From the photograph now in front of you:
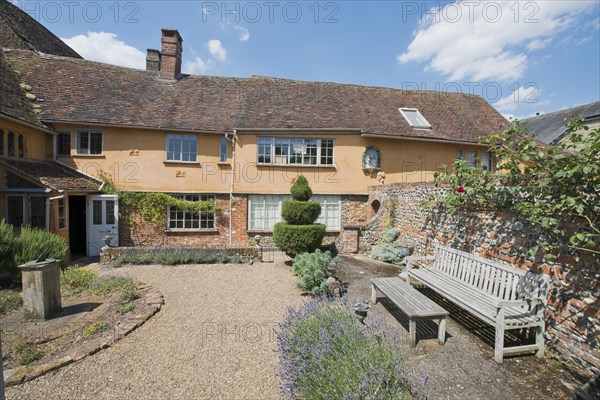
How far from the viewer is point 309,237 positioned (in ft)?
32.7

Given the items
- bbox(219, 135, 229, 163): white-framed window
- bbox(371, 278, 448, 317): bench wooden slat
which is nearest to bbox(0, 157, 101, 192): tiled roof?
bbox(219, 135, 229, 163): white-framed window

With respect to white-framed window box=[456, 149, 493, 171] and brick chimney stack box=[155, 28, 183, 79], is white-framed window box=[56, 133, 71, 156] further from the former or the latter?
white-framed window box=[456, 149, 493, 171]

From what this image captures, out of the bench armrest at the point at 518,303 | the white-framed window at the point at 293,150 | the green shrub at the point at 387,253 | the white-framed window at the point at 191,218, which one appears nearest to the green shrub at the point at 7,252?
the white-framed window at the point at 191,218

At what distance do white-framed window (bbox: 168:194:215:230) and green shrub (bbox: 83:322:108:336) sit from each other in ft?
26.1

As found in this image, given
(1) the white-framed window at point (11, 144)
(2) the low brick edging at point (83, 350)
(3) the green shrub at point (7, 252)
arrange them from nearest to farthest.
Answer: (2) the low brick edging at point (83, 350) → (3) the green shrub at point (7, 252) → (1) the white-framed window at point (11, 144)

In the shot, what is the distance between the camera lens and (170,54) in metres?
15.3

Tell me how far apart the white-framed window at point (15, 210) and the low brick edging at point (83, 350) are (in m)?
6.86

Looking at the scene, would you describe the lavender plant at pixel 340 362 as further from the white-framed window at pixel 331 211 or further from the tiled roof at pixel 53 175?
the tiled roof at pixel 53 175

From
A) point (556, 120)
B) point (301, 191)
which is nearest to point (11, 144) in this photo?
point (301, 191)

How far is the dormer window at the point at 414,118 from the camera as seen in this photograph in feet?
48.6

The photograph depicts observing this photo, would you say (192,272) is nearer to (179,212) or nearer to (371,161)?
(179,212)

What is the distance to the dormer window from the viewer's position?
14828 mm

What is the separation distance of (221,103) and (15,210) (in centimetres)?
918

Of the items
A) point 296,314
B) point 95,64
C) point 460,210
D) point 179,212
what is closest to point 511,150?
point 460,210
